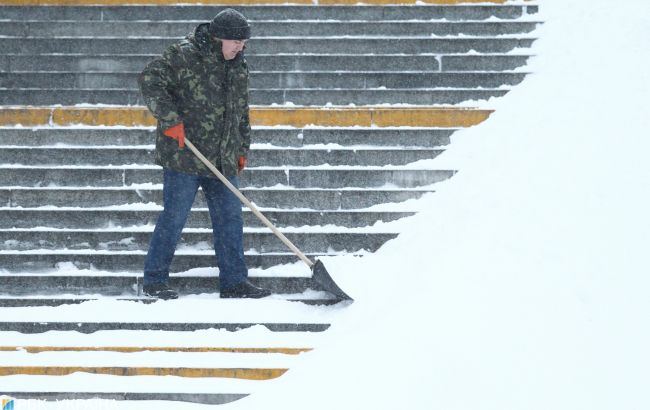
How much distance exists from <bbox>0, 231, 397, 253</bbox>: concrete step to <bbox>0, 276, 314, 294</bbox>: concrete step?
295 millimetres

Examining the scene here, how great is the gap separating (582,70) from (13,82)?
448 cm

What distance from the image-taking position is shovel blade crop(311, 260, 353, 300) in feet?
19.3

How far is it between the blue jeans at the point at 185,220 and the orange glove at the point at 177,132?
0.73 feet

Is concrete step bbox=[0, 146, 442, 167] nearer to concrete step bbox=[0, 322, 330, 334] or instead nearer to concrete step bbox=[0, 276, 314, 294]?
concrete step bbox=[0, 276, 314, 294]

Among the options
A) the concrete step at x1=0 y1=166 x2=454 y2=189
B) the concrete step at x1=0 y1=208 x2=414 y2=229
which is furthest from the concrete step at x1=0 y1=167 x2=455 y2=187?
the concrete step at x1=0 y1=208 x2=414 y2=229

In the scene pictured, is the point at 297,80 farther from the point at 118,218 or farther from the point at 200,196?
the point at 118,218

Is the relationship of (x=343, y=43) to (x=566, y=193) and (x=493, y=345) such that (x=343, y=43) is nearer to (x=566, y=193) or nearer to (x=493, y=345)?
(x=566, y=193)

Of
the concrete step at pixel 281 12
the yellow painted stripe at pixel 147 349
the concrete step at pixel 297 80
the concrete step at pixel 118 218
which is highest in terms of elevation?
the concrete step at pixel 281 12

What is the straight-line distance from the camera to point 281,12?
337 inches

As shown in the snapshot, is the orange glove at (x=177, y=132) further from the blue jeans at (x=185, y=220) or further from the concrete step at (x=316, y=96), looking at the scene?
the concrete step at (x=316, y=96)

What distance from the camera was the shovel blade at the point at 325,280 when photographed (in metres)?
5.87

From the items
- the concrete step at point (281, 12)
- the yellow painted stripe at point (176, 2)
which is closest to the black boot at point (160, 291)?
the concrete step at point (281, 12)

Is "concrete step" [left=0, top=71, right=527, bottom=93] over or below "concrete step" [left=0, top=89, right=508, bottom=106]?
over

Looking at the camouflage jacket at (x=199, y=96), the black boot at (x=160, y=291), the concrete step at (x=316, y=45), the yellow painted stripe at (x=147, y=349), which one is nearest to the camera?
the yellow painted stripe at (x=147, y=349)
